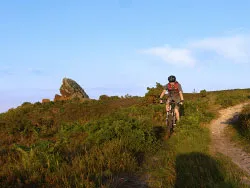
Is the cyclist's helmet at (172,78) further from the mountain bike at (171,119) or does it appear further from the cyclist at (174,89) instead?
the mountain bike at (171,119)

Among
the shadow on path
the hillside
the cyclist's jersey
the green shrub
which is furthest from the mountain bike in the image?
the green shrub

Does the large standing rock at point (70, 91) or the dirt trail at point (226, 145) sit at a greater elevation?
the large standing rock at point (70, 91)

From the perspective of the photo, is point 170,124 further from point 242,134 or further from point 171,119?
point 242,134

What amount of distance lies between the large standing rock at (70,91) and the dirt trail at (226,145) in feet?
81.2

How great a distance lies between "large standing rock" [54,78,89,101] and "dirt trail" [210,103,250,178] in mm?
24756

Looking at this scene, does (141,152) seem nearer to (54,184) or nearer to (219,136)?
(54,184)

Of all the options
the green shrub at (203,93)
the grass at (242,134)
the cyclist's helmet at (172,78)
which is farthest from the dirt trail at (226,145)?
the green shrub at (203,93)

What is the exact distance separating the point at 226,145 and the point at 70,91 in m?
30.2

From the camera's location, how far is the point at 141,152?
8430mm

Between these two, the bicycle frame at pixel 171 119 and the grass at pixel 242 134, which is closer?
the grass at pixel 242 134

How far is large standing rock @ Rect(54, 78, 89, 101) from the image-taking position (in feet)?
121

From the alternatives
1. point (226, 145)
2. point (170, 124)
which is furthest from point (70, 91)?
point (226, 145)

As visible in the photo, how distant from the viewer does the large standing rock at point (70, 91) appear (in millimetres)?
36803

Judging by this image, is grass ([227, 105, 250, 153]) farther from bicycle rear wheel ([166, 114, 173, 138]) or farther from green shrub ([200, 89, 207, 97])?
green shrub ([200, 89, 207, 97])
